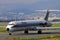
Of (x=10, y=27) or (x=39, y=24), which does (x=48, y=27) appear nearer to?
(x=39, y=24)

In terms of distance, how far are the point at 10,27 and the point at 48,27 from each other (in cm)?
899

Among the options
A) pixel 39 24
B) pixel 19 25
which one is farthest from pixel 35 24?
pixel 19 25

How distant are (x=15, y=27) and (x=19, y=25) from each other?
4.20 ft

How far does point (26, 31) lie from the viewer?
4659 centimetres

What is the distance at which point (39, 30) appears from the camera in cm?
4681

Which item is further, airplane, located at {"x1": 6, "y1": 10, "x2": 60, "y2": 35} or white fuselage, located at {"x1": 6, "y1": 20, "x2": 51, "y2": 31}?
white fuselage, located at {"x1": 6, "y1": 20, "x2": 51, "y2": 31}

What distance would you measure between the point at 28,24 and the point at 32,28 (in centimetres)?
112

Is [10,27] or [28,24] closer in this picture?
[10,27]

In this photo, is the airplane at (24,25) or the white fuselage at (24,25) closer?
the airplane at (24,25)

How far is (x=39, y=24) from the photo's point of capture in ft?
154

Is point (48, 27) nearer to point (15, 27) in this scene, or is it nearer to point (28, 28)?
point (28, 28)

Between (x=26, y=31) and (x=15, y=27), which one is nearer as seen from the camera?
(x=15, y=27)

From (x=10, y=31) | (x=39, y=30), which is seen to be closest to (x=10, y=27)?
(x=10, y=31)

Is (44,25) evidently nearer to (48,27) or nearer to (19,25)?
(48,27)
